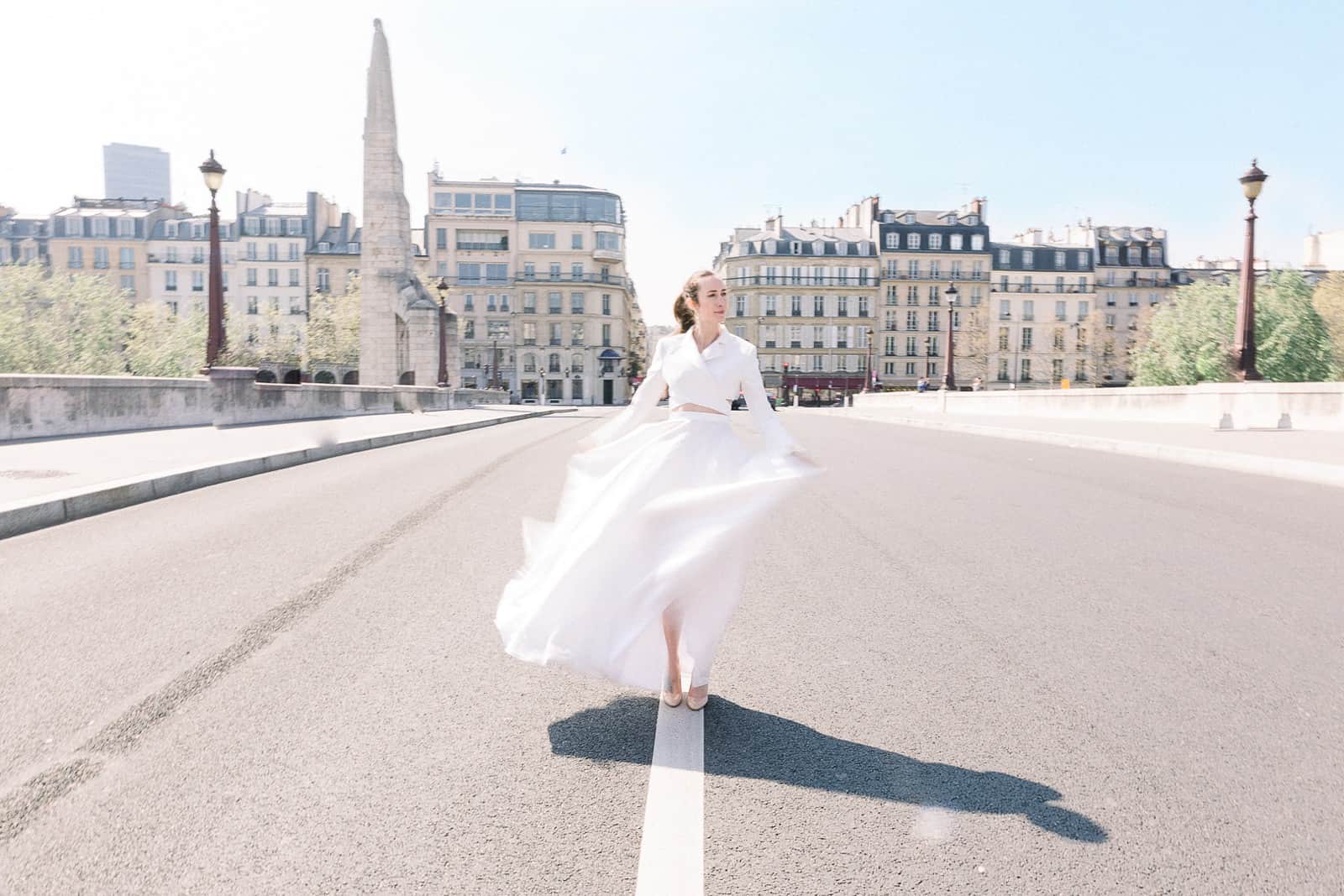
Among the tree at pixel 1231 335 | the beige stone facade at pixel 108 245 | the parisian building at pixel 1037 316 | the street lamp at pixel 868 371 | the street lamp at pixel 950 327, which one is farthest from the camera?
the parisian building at pixel 1037 316

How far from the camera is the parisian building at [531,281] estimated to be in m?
83.8

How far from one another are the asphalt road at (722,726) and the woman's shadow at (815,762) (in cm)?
1

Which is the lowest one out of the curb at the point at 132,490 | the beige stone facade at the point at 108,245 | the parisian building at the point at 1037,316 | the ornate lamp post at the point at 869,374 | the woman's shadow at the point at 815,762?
the woman's shadow at the point at 815,762

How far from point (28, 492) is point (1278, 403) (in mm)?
21092

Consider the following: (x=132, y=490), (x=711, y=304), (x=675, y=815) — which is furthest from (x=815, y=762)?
(x=132, y=490)

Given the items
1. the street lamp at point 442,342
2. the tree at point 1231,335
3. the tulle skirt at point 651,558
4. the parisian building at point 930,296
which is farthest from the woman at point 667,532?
the parisian building at point 930,296

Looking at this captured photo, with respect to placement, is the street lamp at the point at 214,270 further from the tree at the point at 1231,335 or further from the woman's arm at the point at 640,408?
the tree at the point at 1231,335

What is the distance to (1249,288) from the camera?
19812 mm

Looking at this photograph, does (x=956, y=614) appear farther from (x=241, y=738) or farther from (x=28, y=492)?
(x=28, y=492)

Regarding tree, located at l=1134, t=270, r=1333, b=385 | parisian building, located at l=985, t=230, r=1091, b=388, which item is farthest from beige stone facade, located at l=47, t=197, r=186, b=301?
tree, located at l=1134, t=270, r=1333, b=385

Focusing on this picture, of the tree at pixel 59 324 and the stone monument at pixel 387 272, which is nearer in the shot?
the stone monument at pixel 387 272

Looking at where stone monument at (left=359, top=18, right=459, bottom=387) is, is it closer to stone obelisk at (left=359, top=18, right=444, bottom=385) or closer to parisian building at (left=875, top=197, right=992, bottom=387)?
stone obelisk at (left=359, top=18, right=444, bottom=385)

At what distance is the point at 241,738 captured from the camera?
3162mm

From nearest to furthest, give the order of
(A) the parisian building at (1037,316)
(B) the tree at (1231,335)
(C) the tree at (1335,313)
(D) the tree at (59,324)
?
(D) the tree at (59,324)
(B) the tree at (1231,335)
(C) the tree at (1335,313)
(A) the parisian building at (1037,316)
